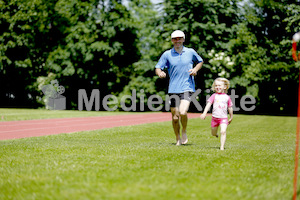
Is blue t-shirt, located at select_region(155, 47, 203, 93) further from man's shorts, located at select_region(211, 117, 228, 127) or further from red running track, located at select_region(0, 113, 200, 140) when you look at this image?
red running track, located at select_region(0, 113, 200, 140)

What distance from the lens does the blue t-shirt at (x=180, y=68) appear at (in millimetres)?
8328

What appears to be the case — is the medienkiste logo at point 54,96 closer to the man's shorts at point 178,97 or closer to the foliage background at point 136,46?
the foliage background at point 136,46

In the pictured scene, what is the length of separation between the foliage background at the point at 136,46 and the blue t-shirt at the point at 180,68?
22.8 m

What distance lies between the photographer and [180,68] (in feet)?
27.5

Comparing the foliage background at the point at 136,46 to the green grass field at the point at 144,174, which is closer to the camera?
the green grass field at the point at 144,174

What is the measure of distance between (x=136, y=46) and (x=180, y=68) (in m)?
30.5

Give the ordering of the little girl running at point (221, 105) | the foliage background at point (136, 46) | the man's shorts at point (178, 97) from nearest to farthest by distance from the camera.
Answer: the little girl running at point (221, 105) → the man's shorts at point (178, 97) → the foliage background at point (136, 46)

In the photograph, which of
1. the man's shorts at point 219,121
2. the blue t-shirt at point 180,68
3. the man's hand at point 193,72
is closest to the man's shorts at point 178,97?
the blue t-shirt at point 180,68

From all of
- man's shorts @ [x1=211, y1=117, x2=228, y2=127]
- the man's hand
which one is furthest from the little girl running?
the man's hand

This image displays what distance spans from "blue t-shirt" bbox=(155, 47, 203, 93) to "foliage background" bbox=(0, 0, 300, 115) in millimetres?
22809

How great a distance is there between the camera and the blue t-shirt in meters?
8.33

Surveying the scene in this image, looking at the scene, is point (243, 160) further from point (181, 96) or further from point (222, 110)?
point (181, 96)

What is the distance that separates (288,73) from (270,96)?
18.1 ft

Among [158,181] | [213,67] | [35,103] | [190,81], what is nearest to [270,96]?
[213,67]
